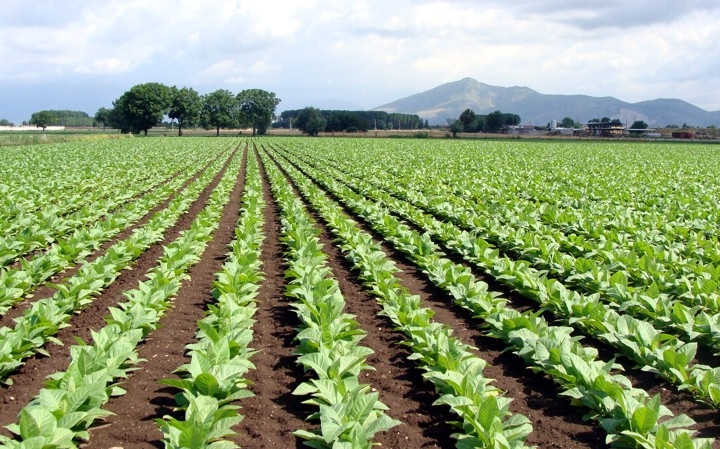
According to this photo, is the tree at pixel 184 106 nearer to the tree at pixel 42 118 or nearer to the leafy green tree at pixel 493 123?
the leafy green tree at pixel 493 123

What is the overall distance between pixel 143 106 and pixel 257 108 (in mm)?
29055

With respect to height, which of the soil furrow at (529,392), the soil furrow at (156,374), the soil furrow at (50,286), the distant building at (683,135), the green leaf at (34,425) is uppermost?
the distant building at (683,135)

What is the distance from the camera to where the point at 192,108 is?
117 m

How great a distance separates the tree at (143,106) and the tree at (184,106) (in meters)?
2.61

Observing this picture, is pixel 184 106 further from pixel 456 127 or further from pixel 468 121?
pixel 468 121

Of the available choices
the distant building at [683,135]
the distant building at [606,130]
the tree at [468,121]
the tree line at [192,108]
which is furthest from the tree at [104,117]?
the distant building at [683,135]

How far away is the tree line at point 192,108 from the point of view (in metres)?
109

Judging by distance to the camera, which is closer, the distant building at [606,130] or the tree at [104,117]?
the distant building at [606,130]

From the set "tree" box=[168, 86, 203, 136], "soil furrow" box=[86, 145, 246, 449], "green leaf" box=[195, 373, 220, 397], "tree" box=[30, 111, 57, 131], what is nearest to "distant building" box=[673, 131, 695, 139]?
"tree" box=[168, 86, 203, 136]

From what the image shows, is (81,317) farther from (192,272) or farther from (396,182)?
(396,182)

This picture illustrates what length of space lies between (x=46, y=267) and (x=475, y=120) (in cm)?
12239

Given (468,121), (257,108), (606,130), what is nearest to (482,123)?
(468,121)

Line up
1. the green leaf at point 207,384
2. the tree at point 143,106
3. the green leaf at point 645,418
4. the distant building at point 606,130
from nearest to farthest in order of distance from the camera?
the green leaf at point 645,418 < the green leaf at point 207,384 < the tree at point 143,106 < the distant building at point 606,130

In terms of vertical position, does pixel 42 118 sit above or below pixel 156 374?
above
